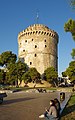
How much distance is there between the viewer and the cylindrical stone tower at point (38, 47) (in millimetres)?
76312

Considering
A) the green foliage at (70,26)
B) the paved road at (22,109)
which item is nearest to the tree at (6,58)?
the paved road at (22,109)

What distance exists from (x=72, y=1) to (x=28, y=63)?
61.6 metres

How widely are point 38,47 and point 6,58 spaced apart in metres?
12.4

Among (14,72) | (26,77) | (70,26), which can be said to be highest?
(14,72)

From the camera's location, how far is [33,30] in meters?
77.1

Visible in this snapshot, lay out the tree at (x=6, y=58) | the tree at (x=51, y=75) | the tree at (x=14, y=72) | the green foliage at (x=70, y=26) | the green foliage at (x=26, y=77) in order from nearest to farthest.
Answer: the green foliage at (x=70, y=26) < the tree at (x=14, y=72) < the green foliage at (x=26, y=77) < the tree at (x=51, y=75) < the tree at (x=6, y=58)

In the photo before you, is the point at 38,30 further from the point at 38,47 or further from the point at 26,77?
the point at 26,77

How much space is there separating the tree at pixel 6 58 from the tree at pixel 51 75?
9890mm

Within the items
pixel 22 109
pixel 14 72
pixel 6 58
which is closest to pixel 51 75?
pixel 14 72

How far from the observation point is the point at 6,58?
225 feet

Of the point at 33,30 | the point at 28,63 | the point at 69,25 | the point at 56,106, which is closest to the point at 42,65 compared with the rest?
the point at 28,63

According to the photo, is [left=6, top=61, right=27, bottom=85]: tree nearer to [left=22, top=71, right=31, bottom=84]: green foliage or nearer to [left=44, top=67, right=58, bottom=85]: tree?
[left=22, top=71, right=31, bottom=84]: green foliage

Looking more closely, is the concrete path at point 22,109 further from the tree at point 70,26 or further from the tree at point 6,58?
the tree at point 6,58

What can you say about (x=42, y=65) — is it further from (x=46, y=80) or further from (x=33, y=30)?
(x=33, y=30)
